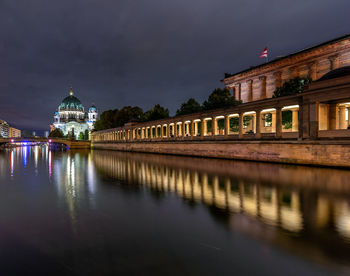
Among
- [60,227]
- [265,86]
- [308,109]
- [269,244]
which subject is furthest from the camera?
[265,86]

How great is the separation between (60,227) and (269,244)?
5.81 m

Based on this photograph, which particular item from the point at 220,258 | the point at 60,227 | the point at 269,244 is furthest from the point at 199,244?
the point at 60,227

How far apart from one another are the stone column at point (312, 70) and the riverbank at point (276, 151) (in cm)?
2894

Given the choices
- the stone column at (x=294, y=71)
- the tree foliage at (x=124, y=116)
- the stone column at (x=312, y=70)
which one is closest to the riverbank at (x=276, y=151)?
the stone column at (x=312, y=70)

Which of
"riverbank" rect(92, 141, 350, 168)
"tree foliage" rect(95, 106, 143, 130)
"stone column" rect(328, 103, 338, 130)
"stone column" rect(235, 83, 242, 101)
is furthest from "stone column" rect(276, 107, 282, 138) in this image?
"tree foliage" rect(95, 106, 143, 130)

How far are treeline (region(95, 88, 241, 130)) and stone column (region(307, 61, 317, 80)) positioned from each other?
15.5 metres

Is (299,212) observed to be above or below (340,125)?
below

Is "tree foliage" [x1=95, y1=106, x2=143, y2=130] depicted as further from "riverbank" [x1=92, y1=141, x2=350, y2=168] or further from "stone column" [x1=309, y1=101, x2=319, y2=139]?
"stone column" [x1=309, y1=101, x2=319, y2=139]

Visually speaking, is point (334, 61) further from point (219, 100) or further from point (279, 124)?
point (279, 124)

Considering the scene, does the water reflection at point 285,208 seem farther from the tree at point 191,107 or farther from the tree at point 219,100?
the tree at point 191,107

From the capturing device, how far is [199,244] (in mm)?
5203

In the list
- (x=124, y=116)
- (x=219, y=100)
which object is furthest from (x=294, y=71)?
(x=124, y=116)

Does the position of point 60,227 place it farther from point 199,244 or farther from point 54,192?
point 54,192

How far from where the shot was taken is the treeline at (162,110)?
42438 mm
